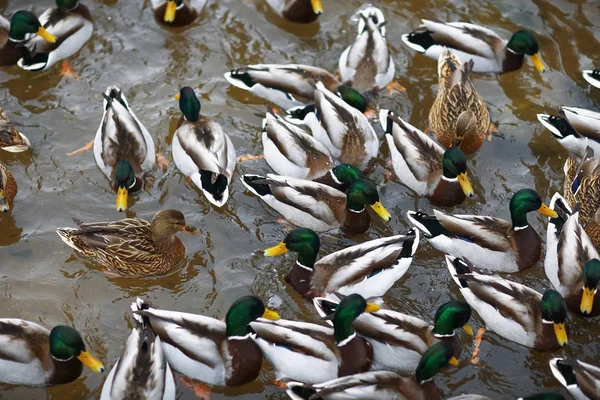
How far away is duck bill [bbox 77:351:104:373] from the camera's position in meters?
6.87

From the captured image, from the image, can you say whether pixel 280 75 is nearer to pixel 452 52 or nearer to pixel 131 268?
pixel 452 52

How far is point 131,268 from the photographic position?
781 centimetres

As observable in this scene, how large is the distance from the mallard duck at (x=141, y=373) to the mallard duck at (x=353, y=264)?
1.58 metres

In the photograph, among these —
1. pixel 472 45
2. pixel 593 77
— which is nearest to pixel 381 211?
pixel 472 45

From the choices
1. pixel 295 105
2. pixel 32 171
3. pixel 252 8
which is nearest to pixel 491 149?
pixel 295 105

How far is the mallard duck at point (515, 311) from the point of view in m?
7.24

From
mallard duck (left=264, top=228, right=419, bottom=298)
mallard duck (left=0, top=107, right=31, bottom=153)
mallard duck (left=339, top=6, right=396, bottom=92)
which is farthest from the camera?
mallard duck (left=339, top=6, right=396, bottom=92)

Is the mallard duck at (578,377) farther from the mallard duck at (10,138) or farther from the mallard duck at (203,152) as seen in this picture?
the mallard duck at (10,138)

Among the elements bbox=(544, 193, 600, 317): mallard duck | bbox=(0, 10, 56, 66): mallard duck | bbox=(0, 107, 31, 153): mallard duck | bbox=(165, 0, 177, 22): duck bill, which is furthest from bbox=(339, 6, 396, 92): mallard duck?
bbox=(0, 107, 31, 153): mallard duck

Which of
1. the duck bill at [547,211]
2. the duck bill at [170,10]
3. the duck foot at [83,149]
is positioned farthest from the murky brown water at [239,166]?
the duck bill at [547,211]

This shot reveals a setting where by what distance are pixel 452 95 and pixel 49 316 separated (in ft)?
15.5

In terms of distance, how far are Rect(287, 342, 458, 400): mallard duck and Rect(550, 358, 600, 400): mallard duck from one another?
92cm

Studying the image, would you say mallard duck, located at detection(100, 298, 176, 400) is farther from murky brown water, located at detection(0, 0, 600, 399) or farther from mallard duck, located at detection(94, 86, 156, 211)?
mallard duck, located at detection(94, 86, 156, 211)

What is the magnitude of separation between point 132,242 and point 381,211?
2.40 meters
